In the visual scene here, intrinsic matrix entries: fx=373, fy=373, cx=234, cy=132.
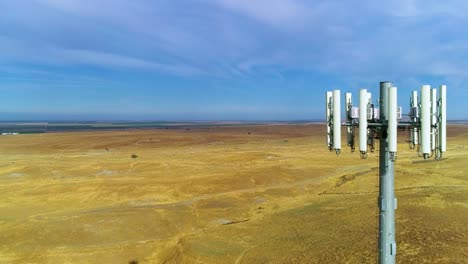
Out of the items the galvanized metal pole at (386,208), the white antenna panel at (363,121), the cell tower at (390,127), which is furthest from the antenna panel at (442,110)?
the white antenna panel at (363,121)

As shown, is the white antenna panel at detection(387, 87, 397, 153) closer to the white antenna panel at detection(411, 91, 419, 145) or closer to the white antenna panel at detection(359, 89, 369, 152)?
the white antenna panel at detection(359, 89, 369, 152)

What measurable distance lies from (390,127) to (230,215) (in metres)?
18.5

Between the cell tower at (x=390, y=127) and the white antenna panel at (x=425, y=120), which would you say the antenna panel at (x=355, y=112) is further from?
the white antenna panel at (x=425, y=120)

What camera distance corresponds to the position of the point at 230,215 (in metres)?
23.5

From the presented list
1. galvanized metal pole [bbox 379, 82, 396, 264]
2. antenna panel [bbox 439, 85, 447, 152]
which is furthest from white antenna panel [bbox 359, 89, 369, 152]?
antenna panel [bbox 439, 85, 447, 152]

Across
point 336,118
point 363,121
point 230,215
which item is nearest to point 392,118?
point 363,121

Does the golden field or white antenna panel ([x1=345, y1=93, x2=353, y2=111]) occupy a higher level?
white antenna panel ([x1=345, y1=93, x2=353, y2=111])

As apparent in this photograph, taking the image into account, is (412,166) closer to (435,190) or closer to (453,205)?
(435,190)

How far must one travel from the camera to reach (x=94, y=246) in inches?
718

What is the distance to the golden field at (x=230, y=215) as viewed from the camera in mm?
15883

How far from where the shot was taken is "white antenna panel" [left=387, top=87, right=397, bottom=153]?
234 inches

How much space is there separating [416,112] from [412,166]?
34.1 meters

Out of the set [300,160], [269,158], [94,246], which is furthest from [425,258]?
[269,158]

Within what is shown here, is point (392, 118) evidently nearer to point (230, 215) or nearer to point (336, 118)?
point (336, 118)
